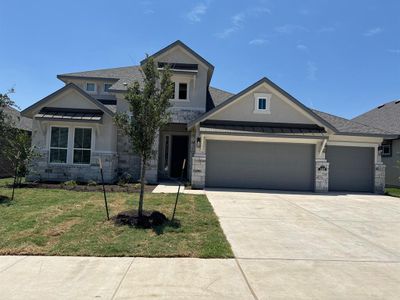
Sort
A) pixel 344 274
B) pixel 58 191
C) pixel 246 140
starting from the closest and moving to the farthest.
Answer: pixel 344 274 < pixel 58 191 < pixel 246 140

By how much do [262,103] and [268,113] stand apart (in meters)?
0.62

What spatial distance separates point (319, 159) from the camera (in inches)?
665

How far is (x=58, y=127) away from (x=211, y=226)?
1220cm

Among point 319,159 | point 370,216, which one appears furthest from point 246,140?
point 370,216

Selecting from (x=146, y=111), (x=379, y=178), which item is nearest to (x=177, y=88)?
(x=146, y=111)

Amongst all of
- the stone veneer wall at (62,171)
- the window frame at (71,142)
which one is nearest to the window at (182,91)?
the window frame at (71,142)

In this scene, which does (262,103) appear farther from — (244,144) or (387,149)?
(387,149)

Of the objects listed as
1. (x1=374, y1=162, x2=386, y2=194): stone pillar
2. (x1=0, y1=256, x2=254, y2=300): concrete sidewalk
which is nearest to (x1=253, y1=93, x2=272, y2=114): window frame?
(x1=374, y1=162, x2=386, y2=194): stone pillar

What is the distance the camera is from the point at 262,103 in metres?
17.6

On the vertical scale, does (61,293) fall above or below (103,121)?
below

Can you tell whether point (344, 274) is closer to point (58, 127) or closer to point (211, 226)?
A: point (211, 226)

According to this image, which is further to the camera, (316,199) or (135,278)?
(316,199)

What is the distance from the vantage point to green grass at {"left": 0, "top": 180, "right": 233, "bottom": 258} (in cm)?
616

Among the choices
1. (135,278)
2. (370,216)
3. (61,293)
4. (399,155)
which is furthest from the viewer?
(399,155)
